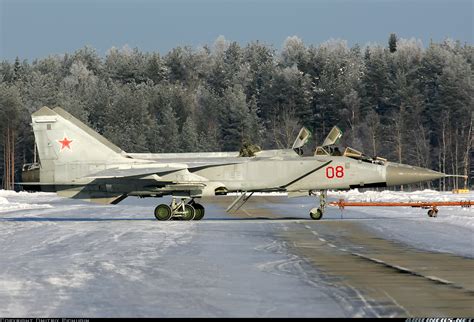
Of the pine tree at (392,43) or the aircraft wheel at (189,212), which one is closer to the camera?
the aircraft wheel at (189,212)

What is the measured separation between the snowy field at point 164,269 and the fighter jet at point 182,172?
127 inches

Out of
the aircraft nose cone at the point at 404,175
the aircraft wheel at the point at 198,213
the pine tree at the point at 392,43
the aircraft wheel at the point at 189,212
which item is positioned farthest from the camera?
the pine tree at the point at 392,43

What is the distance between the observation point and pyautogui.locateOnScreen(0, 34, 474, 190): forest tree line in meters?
106

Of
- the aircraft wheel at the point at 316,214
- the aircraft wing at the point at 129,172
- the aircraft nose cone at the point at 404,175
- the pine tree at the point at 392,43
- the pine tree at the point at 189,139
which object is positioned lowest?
the aircraft wheel at the point at 316,214

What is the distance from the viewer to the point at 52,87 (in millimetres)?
120312

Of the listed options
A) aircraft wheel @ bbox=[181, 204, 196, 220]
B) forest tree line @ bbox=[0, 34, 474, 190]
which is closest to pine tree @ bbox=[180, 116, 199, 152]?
forest tree line @ bbox=[0, 34, 474, 190]

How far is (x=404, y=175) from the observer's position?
105ft

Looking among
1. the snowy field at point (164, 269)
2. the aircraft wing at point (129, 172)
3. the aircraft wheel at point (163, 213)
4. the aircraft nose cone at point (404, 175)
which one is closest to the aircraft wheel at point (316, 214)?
the aircraft nose cone at point (404, 175)

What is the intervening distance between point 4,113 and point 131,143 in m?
15.5

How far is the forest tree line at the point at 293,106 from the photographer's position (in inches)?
4178

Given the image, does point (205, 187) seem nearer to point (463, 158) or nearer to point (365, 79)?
point (463, 158)

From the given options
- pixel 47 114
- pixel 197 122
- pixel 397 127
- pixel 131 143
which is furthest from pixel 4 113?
pixel 47 114

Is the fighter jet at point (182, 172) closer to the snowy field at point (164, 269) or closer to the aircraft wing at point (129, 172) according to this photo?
the aircraft wing at point (129, 172)

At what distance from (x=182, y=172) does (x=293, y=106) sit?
87.5m
